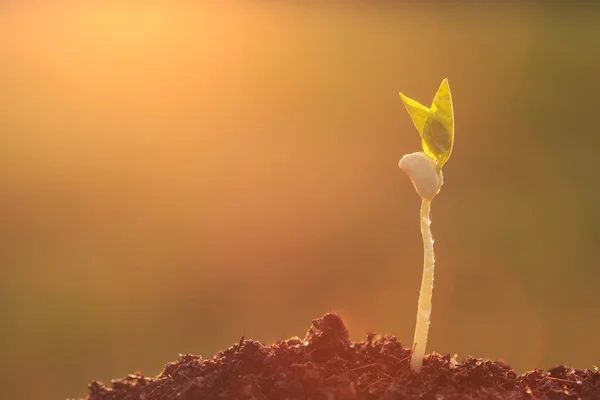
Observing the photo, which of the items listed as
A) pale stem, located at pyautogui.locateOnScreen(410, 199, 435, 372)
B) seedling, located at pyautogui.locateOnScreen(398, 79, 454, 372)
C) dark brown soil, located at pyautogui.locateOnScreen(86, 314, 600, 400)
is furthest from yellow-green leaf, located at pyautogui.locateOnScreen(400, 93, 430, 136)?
dark brown soil, located at pyautogui.locateOnScreen(86, 314, 600, 400)

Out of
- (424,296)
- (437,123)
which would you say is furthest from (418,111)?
(424,296)

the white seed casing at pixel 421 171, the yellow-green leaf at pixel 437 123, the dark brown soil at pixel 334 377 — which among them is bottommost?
the dark brown soil at pixel 334 377

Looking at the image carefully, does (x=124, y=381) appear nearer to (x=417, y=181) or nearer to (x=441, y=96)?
(x=417, y=181)

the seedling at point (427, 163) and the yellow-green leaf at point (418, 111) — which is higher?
the yellow-green leaf at point (418, 111)

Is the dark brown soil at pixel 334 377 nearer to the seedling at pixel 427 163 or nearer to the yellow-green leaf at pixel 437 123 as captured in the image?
the seedling at pixel 427 163

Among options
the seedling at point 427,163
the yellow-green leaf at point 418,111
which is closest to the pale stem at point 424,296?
the seedling at point 427,163

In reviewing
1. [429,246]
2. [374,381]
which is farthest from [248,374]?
[429,246]
